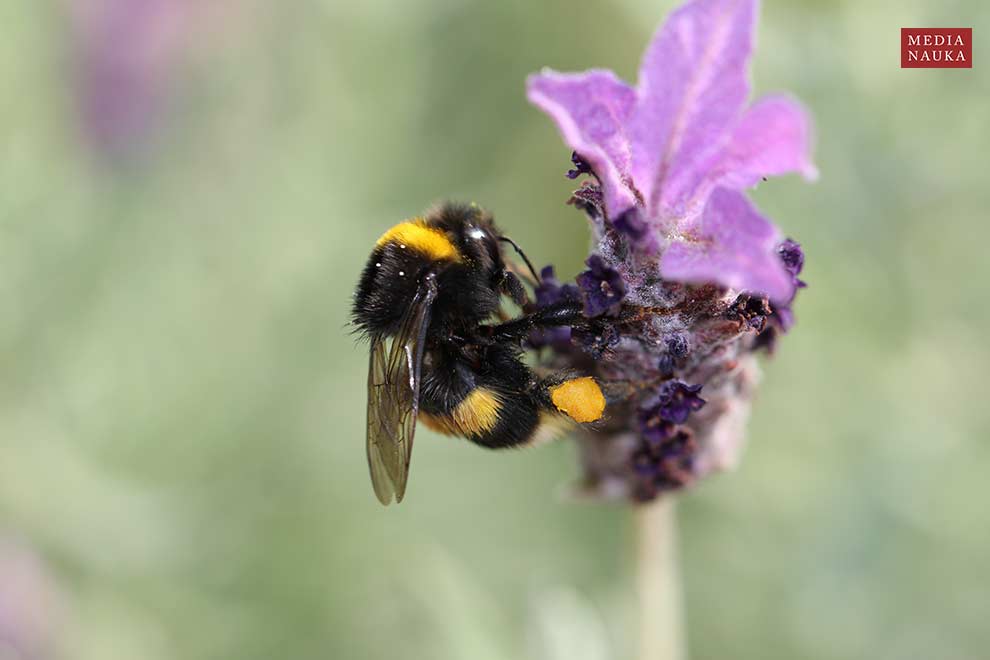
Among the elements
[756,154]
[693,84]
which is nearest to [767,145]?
[756,154]

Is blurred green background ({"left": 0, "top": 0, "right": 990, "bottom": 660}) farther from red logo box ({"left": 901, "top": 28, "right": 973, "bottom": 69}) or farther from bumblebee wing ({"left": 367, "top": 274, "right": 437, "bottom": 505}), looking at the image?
bumblebee wing ({"left": 367, "top": 274, "right": 437, "bottom": 505})

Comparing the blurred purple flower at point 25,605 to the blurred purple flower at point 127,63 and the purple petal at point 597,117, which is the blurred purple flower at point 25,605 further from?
the purple petal at point 597,117

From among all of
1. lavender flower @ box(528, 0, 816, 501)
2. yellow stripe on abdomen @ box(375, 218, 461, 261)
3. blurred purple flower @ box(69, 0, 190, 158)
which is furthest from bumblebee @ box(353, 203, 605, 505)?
blurred purple flower @ box(69, 0, 190, 158)

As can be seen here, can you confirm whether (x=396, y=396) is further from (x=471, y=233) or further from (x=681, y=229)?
(x=681, y=229)

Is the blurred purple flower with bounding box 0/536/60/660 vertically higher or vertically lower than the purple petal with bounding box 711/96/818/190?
lower

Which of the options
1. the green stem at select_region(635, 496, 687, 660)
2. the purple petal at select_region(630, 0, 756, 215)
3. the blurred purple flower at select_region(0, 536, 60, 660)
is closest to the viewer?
the purple petal at select_region(630, 0, 756, 215)

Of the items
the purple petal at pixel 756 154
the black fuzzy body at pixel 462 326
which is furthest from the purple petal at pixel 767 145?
the black fuzzy body at pixel 462 326

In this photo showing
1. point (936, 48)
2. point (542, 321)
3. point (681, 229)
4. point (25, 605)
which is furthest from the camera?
point (25, 605)

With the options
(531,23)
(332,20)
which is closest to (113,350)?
(332,20)
